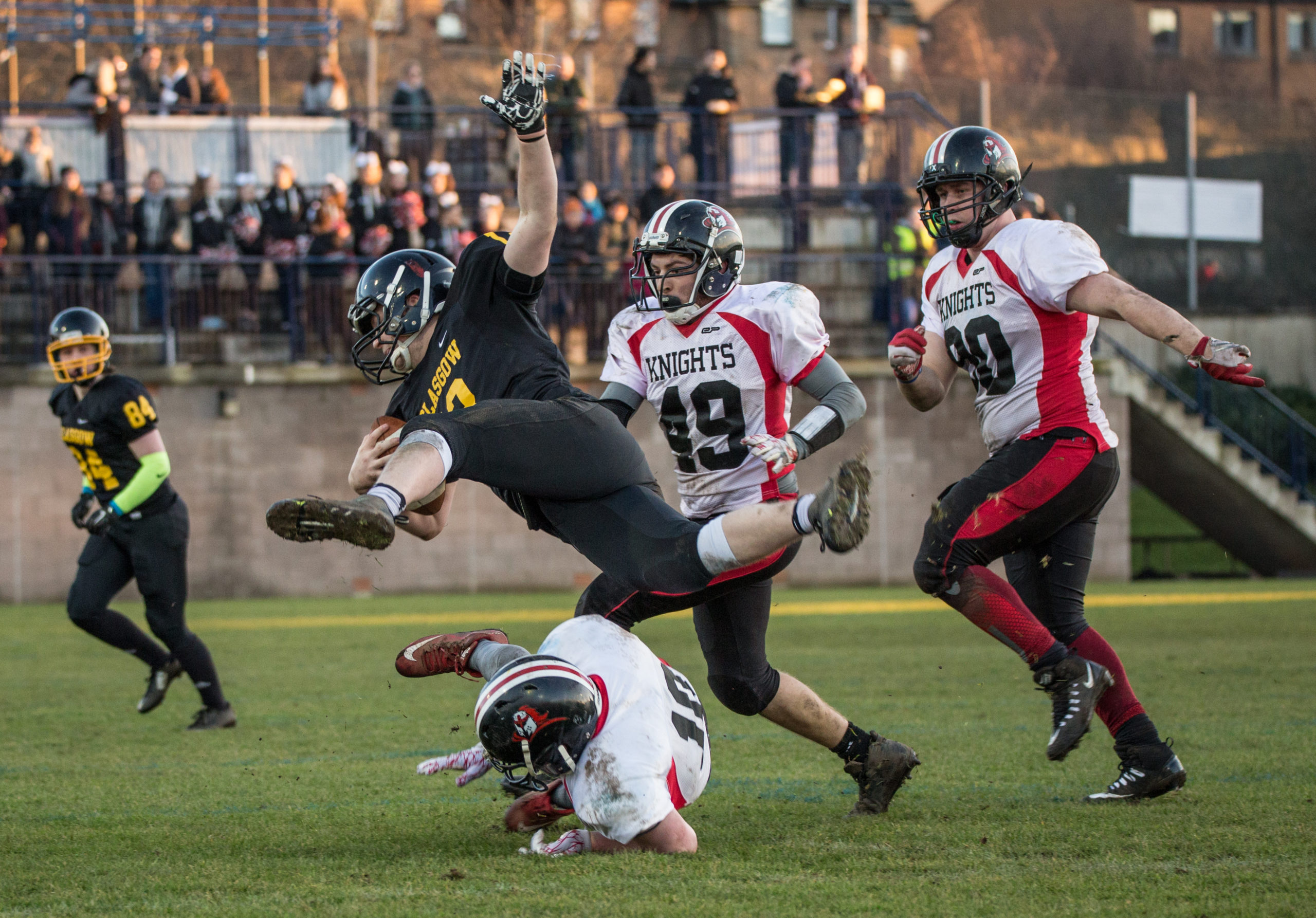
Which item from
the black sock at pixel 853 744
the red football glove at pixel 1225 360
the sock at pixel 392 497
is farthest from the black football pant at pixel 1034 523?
the sock at pixel 392 497

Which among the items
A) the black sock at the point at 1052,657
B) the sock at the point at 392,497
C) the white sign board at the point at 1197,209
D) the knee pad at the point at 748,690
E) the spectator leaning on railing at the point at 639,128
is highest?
the spectator leaning on railing at the point at 639,128

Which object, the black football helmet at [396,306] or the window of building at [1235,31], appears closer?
the black football helmet at [396,306]

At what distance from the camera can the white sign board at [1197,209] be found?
2252cm

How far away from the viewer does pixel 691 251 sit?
4.98 meters

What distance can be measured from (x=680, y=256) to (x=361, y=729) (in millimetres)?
3118

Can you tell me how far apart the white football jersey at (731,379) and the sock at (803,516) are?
26.4 inches

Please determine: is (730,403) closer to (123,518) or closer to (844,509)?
(844,509)

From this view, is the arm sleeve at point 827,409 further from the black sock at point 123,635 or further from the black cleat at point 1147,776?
the black sock at point 123,635

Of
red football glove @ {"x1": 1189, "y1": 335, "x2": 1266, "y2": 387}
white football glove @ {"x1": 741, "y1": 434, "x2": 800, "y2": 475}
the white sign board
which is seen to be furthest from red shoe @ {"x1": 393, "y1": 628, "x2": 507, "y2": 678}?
the white sign board

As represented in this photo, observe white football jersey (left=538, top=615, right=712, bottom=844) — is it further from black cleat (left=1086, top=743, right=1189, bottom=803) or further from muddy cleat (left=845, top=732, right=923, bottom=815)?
black cleat (left=1086, top=743, right=1189, bottom=803)

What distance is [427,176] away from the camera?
17031 millimetres

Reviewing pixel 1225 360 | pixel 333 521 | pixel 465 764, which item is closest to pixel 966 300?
pixel 1225 360

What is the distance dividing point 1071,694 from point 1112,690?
60 centimetres

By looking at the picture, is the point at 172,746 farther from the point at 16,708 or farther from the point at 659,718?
the point at 659,718
